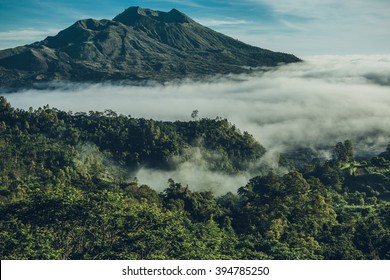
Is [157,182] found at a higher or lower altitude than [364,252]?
lower

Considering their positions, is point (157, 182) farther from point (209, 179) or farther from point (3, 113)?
point (3, 113)

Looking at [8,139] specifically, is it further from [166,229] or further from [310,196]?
[166,229]

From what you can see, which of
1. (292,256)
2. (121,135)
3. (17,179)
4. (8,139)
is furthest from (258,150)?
(292,256)

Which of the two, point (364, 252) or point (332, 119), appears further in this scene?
point (332, 119)

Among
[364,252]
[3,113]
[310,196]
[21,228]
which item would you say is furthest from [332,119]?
[21,228]

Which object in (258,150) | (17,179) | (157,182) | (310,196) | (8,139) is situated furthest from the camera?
(258,150)

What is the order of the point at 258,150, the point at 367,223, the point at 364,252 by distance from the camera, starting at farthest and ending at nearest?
the point at 258,150, the point at 367,223, the point at 364,252
